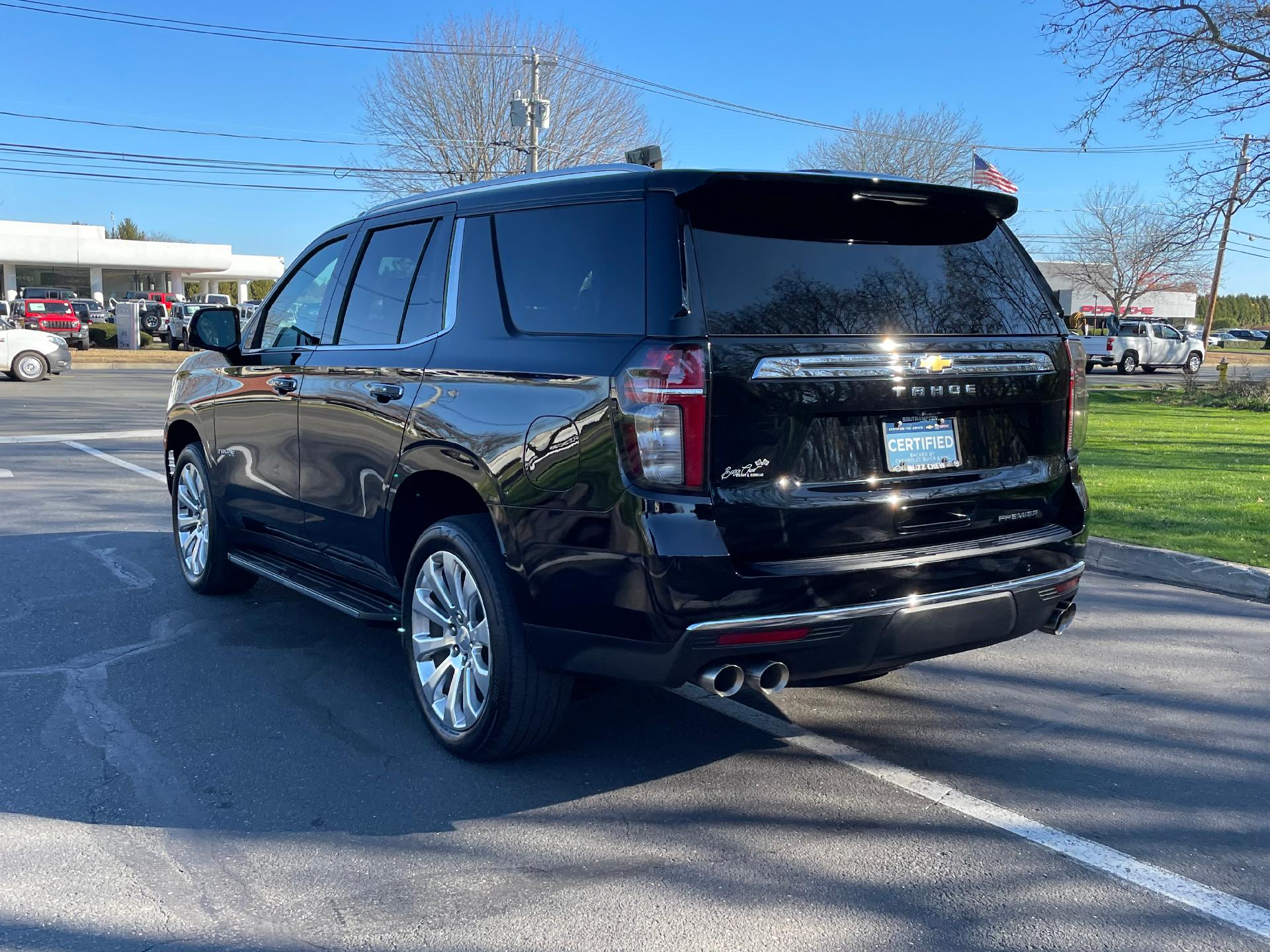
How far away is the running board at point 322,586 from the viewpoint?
4.52 metres

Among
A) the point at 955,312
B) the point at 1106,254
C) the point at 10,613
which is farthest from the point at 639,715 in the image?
the point at 1106,254

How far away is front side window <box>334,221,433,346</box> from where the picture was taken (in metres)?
4.55

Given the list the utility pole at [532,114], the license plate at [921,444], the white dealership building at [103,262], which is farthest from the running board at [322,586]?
the white dealership building at [103,262]

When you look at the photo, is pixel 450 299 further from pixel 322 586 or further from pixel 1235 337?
pixel 1235 337

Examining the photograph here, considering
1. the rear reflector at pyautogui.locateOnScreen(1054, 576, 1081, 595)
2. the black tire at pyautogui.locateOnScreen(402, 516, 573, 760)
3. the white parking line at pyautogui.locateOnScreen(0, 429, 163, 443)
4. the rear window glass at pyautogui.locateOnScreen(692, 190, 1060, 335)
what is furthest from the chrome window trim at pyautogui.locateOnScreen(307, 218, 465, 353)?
the white parking line at pyautogui.locateOnScreen(0, 429, 163, 443)

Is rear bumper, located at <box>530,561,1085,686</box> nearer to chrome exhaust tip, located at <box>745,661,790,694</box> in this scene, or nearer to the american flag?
chrome exhaust tip, located at <box>745,661,790,694</box>

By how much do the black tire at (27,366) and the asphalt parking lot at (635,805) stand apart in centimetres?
2204

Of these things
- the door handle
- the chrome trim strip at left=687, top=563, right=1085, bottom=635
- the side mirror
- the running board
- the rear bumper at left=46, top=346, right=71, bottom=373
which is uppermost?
the side mirror

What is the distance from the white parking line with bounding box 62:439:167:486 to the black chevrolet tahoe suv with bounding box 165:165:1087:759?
6.86 meters

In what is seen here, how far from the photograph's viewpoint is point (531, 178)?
4.17 meters

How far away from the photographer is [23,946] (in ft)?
9.29

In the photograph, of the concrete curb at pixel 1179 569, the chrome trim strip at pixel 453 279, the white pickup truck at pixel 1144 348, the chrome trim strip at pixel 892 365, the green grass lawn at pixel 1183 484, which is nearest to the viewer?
the chrome trim strip at pixel 892 365

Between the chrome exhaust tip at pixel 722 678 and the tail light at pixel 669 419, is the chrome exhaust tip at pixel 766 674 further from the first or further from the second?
the tail light at pixel 669 419

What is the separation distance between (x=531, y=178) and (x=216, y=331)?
2373mm
